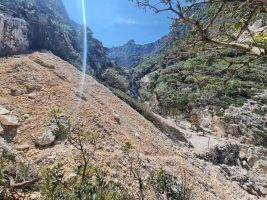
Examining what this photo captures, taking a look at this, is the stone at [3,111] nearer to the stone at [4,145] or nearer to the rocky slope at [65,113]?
the rocky slope at [65,113]

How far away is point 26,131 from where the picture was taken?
14305 mm

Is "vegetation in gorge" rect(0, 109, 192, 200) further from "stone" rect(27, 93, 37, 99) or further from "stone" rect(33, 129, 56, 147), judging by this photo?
"stone" rect(27, 93, 37, 99)

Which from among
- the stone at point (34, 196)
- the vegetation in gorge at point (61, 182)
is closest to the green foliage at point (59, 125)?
the vegetation in gorge at point (61, 182)

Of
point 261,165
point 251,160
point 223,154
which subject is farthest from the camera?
point 251,160

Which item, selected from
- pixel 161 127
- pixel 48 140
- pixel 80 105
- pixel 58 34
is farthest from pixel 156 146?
pixel 58 34

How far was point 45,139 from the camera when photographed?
45.1ft

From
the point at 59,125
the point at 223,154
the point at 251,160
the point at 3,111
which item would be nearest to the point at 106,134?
the point at 3,111

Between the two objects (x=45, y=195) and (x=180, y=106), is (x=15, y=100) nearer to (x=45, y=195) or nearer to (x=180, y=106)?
(x=45, y=195)

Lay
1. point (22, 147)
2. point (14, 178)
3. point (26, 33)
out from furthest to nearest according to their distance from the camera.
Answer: point (26, 33), point (22, 147), point (14, 178)

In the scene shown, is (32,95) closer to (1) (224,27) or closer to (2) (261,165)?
(1) (224,27)

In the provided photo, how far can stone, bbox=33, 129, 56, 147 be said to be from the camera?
13.6m

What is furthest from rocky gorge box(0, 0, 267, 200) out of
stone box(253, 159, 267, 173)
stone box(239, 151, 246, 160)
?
stone box(239, 151, 246, 160)

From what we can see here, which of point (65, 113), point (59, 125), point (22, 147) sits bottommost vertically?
point (22, 147)

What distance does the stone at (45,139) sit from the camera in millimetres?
13598
